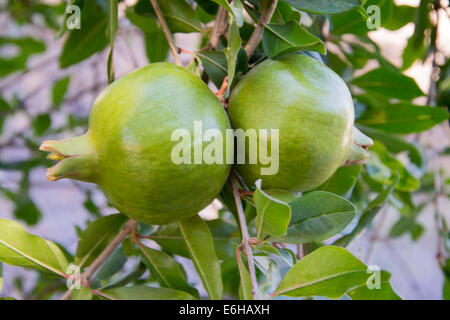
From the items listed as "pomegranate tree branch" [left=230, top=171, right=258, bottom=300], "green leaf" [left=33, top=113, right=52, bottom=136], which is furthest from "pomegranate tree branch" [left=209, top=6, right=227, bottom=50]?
"green leaf" [left=33, top=113, right=52, bottom=136]

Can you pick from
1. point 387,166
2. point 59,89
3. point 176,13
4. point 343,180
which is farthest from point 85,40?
point 387,166

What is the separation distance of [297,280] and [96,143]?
0.35 meters

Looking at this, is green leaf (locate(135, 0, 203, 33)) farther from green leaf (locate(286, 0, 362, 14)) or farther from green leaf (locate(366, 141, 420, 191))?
green leaf (locate(366, 141, 420, 191))

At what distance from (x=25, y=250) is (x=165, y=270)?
10.1 inches

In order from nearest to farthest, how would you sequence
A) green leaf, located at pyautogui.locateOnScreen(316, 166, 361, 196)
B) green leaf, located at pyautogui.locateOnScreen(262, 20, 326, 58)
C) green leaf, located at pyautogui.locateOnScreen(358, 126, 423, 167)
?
green leaf, located at pyautogui.locateOnScreen(262, 20, 326, 58) → green leaf, located at pyautogui.locateOnScreen(316, 166, 361, 196) → green leaf, located at pyautogui.locateOnScreen(358, 126, 423, 167)

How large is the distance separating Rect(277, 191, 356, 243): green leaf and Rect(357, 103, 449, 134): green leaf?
2.07 feet

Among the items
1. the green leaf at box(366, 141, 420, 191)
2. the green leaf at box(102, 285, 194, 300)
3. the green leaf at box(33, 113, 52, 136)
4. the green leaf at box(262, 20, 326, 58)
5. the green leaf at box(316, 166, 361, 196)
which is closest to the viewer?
the green leaf at box(262, 20, 326, 58)

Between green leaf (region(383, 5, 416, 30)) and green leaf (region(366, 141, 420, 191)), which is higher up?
green leaf (region(383, 5, 416, 30))

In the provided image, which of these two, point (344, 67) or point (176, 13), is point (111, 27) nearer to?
point (176, 13)

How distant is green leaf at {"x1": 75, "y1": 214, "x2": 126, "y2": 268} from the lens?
0.86 meters

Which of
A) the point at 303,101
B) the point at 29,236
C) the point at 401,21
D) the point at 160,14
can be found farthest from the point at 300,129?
the point at 401,21

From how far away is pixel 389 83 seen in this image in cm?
110

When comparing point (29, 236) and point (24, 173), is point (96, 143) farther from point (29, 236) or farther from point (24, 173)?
point (24, 173)

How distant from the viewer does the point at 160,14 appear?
77 centimetres
